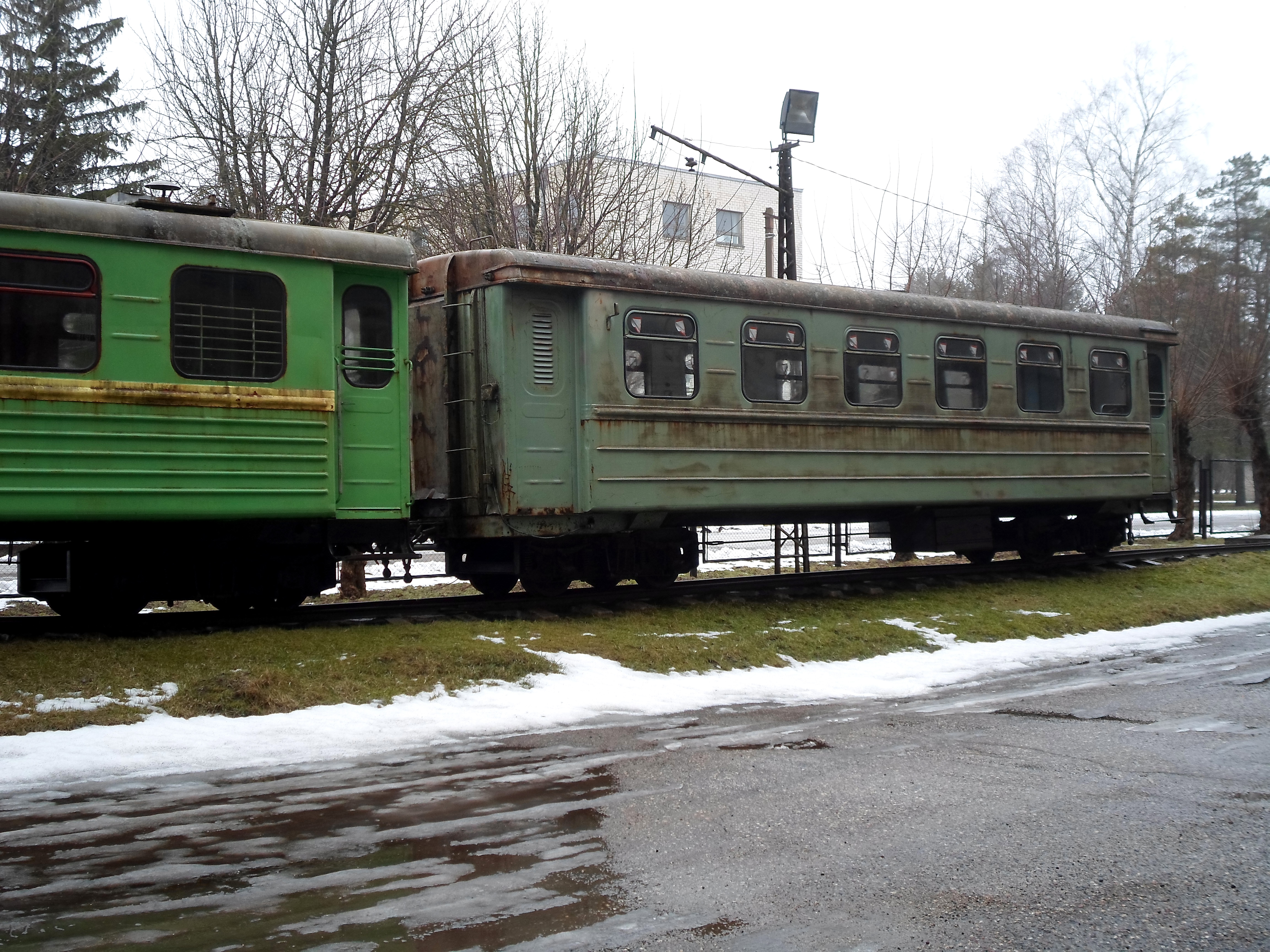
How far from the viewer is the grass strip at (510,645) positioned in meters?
7.75

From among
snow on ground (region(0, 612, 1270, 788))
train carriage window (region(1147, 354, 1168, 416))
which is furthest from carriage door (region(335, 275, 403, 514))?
train carriage window (region(1147, 354, 1168, 416))

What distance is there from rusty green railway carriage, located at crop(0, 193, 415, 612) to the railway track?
0.26 meters

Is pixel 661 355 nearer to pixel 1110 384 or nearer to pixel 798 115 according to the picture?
pixel 1110 384

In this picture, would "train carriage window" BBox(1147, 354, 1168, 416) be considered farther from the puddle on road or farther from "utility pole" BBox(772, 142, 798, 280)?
the puddle on road

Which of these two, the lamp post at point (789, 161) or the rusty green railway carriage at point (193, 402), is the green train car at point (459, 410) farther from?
the lamp post at point (789, 161)

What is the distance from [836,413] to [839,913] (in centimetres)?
934

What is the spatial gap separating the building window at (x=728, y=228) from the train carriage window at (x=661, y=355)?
877cm

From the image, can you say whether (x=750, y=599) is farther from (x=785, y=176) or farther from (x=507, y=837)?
(x=785, y=176)

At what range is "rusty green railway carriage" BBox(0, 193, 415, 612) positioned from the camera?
8852 millimetres

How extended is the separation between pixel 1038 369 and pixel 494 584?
7338mm

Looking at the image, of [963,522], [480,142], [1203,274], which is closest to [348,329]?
[480,142]

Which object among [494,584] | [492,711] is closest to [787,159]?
[494,584]

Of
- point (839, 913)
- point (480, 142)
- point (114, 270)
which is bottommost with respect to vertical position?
point (839, 913)

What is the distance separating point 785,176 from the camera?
19.4 metres
